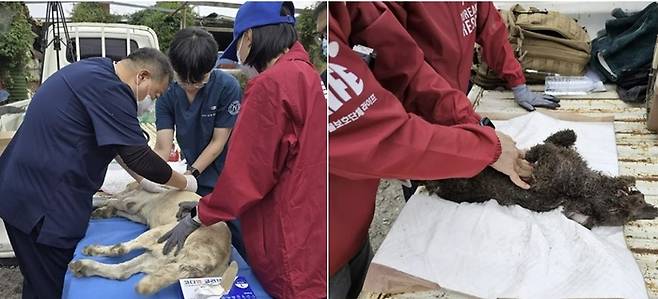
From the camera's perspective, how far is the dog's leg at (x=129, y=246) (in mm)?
1282

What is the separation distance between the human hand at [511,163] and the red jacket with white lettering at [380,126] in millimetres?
108

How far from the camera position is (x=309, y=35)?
1002mm

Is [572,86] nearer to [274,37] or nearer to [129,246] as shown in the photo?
[274,37]

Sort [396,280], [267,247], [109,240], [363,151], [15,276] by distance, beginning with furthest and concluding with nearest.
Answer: [109,240] → [15,276] → [267,247] → [396,280] → [363,151]

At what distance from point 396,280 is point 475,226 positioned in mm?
205

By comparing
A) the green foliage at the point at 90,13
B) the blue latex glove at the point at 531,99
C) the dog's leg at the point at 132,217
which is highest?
the green foliage at the point at 90,13

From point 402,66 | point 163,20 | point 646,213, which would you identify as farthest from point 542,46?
point 163,20

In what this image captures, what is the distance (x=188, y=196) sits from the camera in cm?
144

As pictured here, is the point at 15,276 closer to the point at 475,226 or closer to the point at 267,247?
the point at 267,247

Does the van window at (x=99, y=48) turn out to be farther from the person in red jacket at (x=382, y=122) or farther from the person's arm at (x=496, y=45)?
the person's arm at (x=496, y=45)

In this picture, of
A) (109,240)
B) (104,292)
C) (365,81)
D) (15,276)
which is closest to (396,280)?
(365,81)

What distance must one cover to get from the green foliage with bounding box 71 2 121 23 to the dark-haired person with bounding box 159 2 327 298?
10.7 inches

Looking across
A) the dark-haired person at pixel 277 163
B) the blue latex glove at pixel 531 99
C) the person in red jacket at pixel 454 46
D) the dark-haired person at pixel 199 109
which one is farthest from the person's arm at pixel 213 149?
the blue latex glove at pixel 531 99

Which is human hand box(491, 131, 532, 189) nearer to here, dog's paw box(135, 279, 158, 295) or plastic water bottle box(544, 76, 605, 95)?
plastic water bottle box(544, 76, 605, 95)
